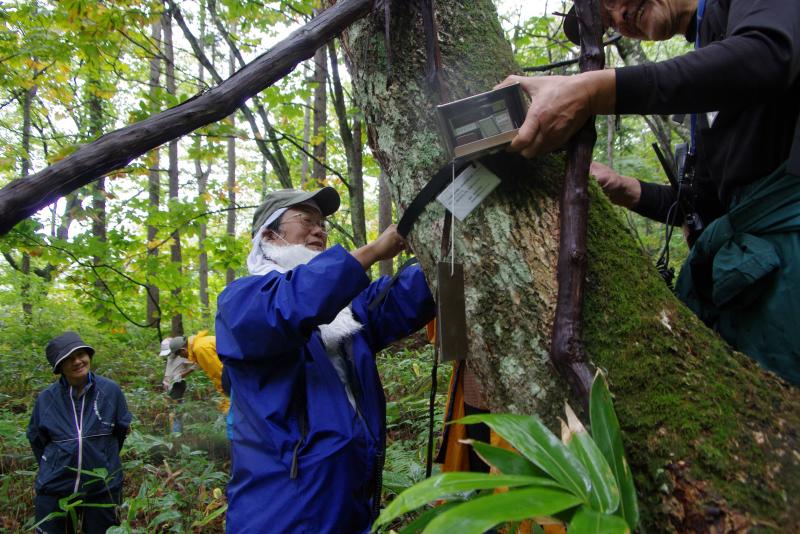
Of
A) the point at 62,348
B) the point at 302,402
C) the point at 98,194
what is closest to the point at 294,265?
the point at 302,402

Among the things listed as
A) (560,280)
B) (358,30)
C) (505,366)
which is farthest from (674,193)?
(358,30)

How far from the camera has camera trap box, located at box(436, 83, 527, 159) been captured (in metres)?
1.25

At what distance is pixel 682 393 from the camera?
1.06 meters

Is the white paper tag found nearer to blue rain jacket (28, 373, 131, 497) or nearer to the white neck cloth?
the white neck cloth

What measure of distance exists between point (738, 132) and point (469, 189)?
2.82ft

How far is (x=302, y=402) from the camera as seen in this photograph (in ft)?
7.30

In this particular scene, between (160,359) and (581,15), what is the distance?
470 inches

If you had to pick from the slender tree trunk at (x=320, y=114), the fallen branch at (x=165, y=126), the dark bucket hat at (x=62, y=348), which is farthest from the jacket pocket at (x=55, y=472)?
the fallen branch at (x=165, y=126)

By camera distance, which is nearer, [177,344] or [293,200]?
[293,200]

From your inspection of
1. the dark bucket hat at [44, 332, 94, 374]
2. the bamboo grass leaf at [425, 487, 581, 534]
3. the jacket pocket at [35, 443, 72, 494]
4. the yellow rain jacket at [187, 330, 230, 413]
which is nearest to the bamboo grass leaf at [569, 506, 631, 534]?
the bamboo grass leaf at [425, 487, 581, 534]

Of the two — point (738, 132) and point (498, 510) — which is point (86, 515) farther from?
point (738, 132)

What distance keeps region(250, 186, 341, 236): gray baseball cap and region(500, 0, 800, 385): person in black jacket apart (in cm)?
192

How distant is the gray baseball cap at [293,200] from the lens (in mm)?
3115

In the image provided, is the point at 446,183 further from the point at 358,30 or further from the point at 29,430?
the point at 29,430
